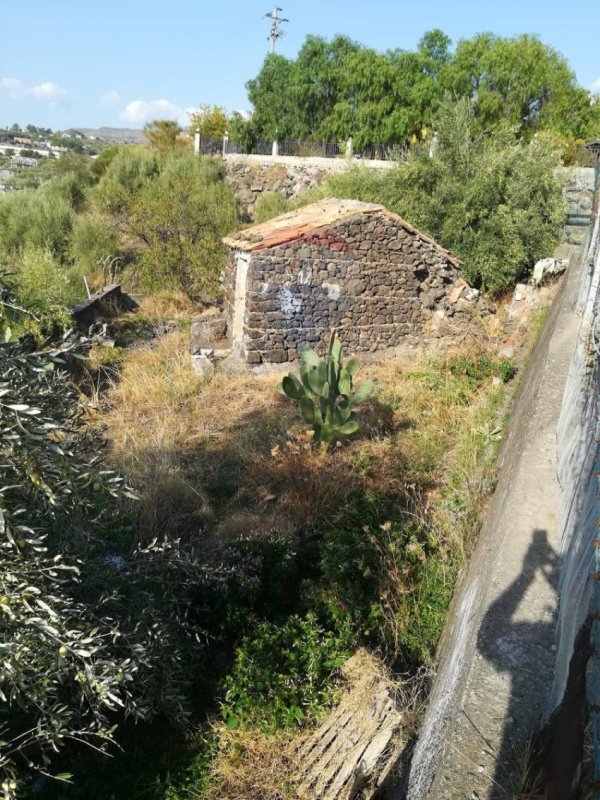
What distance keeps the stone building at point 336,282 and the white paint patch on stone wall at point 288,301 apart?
2 centimetres

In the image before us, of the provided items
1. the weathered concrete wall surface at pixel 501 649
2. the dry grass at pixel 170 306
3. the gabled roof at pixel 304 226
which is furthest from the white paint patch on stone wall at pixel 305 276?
the dry grass at pixel 170 306

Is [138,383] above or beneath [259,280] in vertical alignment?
beneath

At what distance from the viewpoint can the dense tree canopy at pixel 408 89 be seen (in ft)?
111

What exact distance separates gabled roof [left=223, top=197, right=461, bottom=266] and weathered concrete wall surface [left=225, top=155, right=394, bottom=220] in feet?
50.9

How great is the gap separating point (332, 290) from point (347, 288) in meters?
0.28

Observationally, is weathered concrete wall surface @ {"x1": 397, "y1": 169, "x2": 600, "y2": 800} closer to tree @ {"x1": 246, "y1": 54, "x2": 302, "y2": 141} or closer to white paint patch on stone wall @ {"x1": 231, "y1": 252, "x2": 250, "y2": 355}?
white paint patch on stone wall @ {"x1": 231, "y1": 252, "x2": 250, "y2": 355}

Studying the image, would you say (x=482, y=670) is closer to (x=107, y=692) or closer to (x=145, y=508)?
(x=107, y=692)

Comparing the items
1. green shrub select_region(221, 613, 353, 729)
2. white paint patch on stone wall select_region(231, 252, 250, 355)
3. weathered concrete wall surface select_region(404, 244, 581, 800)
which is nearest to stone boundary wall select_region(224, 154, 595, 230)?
white paint patch on stone wall select_region(231, 252, 250, 355)

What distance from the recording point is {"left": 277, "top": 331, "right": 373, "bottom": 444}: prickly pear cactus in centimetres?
713

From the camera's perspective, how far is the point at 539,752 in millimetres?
2250

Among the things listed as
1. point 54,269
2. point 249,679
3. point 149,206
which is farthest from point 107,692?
point 149,206

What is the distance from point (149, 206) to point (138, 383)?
359 inches

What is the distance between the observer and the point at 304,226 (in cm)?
1011

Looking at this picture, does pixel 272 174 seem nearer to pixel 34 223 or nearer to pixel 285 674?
pixel 34 223
